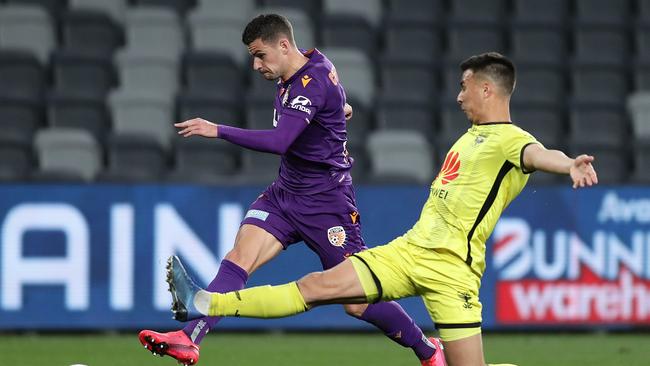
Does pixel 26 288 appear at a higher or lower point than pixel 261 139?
lower

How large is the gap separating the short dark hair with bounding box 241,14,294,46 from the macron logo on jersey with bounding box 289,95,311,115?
15.3 inches

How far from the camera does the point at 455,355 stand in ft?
20.2

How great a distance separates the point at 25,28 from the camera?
14.0 meters

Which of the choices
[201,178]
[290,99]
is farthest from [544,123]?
[290,99]

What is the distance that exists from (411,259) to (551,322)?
527 cm

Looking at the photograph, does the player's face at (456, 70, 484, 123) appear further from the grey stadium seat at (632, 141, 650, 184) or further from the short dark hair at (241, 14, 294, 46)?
the grey stadium seat at (632, 141, 650, 184)

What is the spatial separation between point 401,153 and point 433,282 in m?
6.75

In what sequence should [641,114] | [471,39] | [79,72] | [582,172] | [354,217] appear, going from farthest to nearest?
[471,39]
[79,72]
[641,114]
[354,217]
[582,172]

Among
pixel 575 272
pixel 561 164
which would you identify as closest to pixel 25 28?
pixel 575 272

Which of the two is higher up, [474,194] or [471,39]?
[471,39]

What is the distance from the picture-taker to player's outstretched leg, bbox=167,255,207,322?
6.05m

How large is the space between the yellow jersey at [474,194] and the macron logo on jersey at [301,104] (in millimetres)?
1073

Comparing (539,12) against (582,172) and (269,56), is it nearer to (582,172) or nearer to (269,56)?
(269,56)

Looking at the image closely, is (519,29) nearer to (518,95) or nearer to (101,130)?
(518,95)
